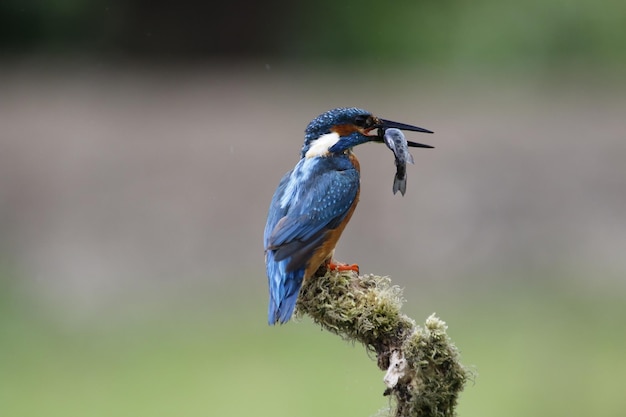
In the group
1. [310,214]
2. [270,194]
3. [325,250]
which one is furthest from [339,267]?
[270,194]

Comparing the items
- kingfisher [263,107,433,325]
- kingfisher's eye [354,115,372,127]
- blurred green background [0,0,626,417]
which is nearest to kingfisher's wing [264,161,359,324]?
kingfisher [263,107,433,325]

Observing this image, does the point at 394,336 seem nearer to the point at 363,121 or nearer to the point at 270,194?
the point at 363,121

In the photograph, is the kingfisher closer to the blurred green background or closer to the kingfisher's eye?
the kingfisher's eye

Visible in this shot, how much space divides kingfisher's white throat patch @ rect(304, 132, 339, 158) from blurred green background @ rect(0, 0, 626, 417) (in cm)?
229

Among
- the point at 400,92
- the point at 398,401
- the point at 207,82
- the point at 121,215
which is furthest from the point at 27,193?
the point at 398,401

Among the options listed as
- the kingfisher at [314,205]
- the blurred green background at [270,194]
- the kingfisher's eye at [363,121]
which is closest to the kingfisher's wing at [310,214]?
the kingfisher at [314,205]

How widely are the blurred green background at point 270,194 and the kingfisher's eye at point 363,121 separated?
2.38 metres

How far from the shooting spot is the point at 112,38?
28.2 feet

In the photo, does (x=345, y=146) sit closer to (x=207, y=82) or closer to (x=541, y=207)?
(x=541, y=207)

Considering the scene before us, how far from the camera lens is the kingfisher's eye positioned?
2654 mm

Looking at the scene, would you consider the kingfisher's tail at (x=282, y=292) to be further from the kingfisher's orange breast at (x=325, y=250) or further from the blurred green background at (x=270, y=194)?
the blurred green background at (x=270, y=194)

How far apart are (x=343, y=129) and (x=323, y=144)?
0.07 meters

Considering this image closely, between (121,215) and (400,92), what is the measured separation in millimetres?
2551

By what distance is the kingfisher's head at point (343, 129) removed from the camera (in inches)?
104
